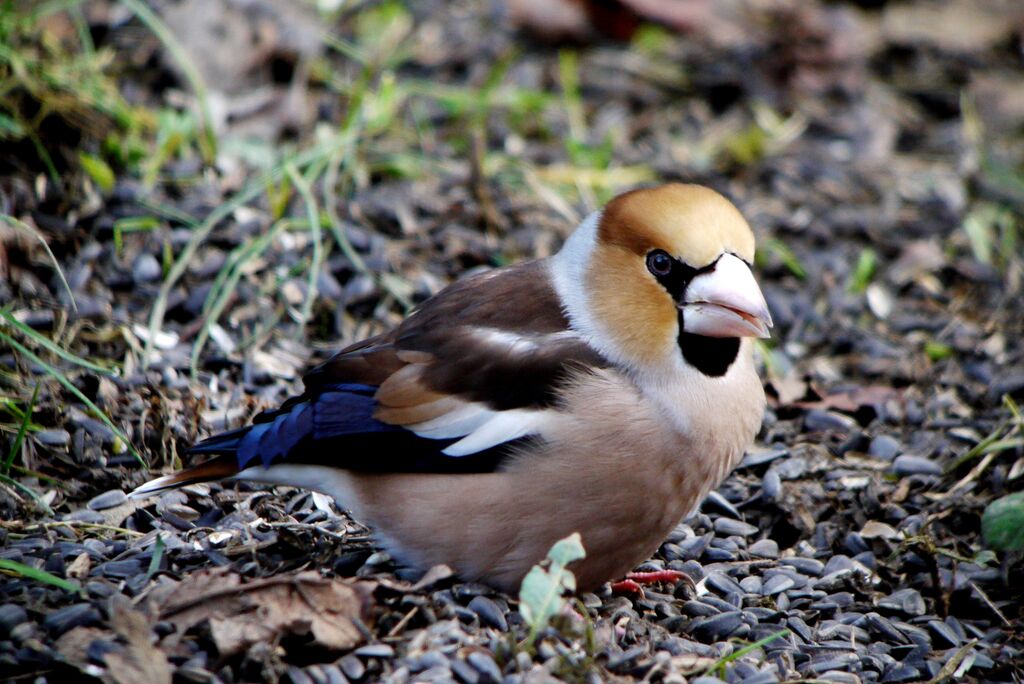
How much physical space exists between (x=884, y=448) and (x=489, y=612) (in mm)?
1903

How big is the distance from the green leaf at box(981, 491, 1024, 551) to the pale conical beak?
1.07m

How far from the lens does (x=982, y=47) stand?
7.45 m

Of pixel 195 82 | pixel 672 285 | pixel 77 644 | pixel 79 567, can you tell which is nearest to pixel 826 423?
pixel 672 285

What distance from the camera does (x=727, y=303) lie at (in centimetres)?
329

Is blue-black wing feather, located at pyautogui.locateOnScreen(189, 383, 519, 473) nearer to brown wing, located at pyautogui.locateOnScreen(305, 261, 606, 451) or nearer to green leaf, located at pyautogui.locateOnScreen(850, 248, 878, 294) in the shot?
brown wing, located at pyautogui.locateOnScreen(305, 261, 606, 451)

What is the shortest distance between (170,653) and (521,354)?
1247mm

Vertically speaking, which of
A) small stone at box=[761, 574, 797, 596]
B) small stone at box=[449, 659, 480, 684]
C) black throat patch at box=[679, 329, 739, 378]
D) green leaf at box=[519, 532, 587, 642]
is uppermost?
black throat patch at box=[679, 329, 739, 378]

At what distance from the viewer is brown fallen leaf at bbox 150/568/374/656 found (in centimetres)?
284

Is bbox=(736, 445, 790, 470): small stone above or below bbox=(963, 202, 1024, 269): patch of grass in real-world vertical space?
below

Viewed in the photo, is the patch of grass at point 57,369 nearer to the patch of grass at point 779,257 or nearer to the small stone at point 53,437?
the small stone at point 53,437

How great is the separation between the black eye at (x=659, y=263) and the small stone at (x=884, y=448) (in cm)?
147

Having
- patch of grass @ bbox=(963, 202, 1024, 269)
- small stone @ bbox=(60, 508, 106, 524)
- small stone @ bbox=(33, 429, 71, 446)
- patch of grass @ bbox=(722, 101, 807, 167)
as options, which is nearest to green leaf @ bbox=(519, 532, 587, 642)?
small stone @ bbox=(60, 508, 106, 524)

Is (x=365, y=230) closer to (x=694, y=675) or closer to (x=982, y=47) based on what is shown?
(x=694, y=675)

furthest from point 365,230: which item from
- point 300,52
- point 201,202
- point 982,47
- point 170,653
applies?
point 982,47
